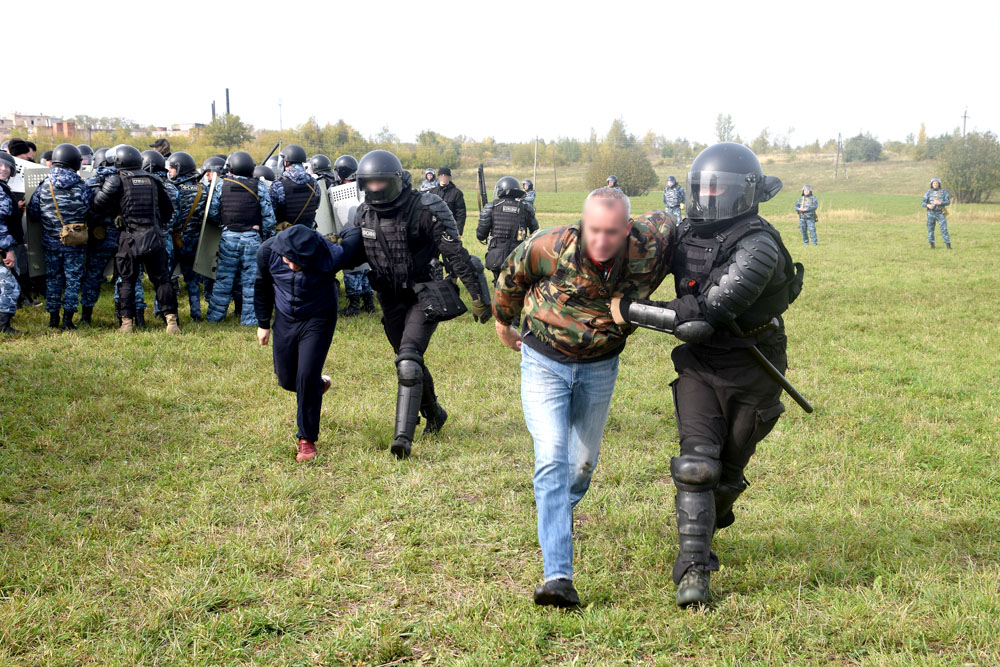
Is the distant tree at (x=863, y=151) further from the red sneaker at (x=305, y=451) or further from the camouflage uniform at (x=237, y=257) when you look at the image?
the red sneaker at (x=305, y=451)

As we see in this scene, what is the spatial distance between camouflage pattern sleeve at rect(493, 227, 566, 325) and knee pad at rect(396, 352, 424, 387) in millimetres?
1766

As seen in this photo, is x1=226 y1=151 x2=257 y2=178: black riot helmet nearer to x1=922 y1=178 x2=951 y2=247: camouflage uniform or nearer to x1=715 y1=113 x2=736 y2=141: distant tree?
x1=922 y1=178 x2=951 y2=247: camouflage uniform

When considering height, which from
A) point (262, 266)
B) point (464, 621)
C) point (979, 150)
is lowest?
point (464, 621)

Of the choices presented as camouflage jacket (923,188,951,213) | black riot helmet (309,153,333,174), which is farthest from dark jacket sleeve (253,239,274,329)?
camouflage jacket (923,188,951,213)

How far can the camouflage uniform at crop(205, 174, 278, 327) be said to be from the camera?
10.2 metres

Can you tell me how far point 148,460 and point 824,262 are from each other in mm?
16177

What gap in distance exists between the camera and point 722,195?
3.76 meters

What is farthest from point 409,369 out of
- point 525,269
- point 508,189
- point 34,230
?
point 508,189

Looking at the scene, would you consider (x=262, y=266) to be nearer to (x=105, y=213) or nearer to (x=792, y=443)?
(x=792, y=443)

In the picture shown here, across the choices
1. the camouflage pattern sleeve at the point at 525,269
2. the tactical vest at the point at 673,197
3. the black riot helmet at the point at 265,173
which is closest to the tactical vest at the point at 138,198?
the black riot helmet at the point at 265,173

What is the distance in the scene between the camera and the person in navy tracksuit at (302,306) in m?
5.50

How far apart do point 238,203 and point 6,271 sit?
2.59m

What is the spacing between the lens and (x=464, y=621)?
362cm

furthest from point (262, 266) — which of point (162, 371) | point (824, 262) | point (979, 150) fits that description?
point (979, 150)
